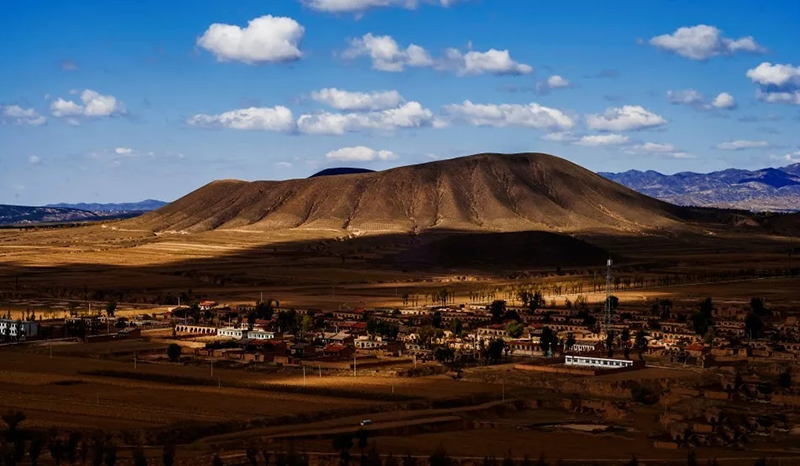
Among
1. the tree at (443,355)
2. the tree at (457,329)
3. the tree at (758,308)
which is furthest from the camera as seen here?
the tree at (758,308)

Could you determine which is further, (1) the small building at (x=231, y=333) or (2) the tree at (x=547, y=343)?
(1) the small building at (x=231, y=333)

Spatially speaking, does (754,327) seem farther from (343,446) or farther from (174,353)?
(343,446)

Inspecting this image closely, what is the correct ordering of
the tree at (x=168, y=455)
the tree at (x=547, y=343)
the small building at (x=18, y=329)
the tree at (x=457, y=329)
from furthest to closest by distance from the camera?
the tree at (x=457, y=329) < the small building at (x=18, y=329) < the tree at (x=547, y=343) < the tree at (x=168, y=455)

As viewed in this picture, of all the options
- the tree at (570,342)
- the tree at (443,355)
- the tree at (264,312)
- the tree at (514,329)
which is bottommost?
the tree at (443,355)

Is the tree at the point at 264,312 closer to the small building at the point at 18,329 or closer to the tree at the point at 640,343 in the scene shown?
the small building at the point at 18,329

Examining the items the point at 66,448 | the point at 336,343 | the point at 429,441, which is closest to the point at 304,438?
the point at 429,441

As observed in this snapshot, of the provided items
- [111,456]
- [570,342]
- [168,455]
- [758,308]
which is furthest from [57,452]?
[758,308]

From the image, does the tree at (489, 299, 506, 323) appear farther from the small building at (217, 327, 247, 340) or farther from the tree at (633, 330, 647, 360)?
the small building at (217, 327, 247, 340)

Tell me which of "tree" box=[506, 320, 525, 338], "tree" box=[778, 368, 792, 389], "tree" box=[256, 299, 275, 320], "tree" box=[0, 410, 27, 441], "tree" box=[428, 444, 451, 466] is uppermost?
"tree" box=[256, 299, 275, 320]

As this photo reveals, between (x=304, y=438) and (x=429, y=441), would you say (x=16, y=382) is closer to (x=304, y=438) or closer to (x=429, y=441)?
(x=304, y=438)

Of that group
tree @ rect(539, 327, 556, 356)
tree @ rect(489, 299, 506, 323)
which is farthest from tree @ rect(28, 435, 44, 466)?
tree @ rect(489, 299, 506, 323)

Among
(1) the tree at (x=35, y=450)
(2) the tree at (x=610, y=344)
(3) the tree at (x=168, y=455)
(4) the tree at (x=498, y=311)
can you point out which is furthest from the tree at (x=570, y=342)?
(1) the tree at (x=35, y=450)
